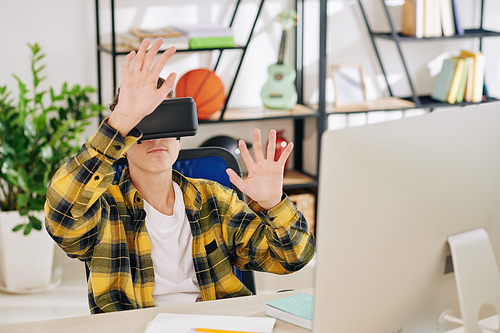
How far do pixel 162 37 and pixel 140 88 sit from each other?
6.12 ft

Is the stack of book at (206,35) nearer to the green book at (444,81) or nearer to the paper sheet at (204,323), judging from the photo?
the green book at (444,81)

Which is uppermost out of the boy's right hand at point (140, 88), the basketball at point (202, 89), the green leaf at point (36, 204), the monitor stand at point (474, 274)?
the boy's right hand at point (140, 88)

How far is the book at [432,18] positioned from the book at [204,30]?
1.13m

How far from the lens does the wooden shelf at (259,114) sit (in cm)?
310

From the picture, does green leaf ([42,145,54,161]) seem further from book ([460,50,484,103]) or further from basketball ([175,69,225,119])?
book ([460,50,484,103])

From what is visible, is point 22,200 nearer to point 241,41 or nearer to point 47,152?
point 47,152

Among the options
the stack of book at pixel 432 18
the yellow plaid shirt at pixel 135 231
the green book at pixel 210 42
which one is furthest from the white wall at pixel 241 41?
the yellow plaid shirt at pixel 135 231

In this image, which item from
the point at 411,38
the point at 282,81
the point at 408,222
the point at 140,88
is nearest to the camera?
the point at 408,222

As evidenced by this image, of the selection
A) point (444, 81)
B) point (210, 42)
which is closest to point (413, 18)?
point (444, 81)

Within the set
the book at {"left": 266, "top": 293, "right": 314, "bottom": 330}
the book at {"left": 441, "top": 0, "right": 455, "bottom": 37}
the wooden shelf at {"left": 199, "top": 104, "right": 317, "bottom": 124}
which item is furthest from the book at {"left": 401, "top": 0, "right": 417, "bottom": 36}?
the book at {"left": 266, "top": 293, "right": 314, "bottom": 330}

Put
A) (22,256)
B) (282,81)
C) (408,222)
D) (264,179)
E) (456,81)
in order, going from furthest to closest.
→ (456,81), (282,81), (22,256), (264,179), (408,222)

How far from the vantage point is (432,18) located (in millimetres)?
Answer: 3307

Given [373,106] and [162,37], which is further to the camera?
[373,106]

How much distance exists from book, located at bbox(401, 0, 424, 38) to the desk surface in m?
2.44
